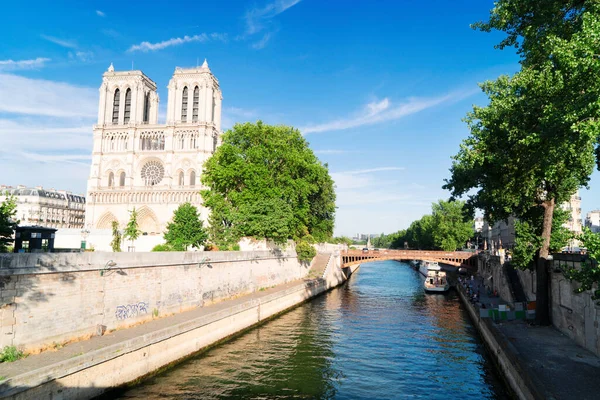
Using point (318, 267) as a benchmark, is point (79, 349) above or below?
below

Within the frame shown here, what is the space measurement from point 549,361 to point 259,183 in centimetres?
2973

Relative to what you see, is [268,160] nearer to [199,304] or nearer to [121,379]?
[199,304]

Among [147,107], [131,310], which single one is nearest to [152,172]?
[147,107]

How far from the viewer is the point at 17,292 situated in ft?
48.2

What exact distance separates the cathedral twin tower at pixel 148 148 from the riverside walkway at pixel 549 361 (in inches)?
2562

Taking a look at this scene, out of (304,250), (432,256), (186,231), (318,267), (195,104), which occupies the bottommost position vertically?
(318,267)

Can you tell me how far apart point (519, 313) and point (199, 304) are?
723 inches

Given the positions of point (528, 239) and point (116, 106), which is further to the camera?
point (116, 106)

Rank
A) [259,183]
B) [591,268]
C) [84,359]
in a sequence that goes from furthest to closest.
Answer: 1. [259,183]
2. [84,359]
3. [591,268]

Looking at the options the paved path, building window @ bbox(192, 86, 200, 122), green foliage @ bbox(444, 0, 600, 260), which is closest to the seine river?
the paved path

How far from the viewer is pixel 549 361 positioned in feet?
54.1

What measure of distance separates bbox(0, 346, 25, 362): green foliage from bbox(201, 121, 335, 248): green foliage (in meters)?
25.2

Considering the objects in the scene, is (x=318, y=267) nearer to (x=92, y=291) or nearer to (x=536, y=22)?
(x=92, y=291)

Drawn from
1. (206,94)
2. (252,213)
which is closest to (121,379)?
(252,213)
